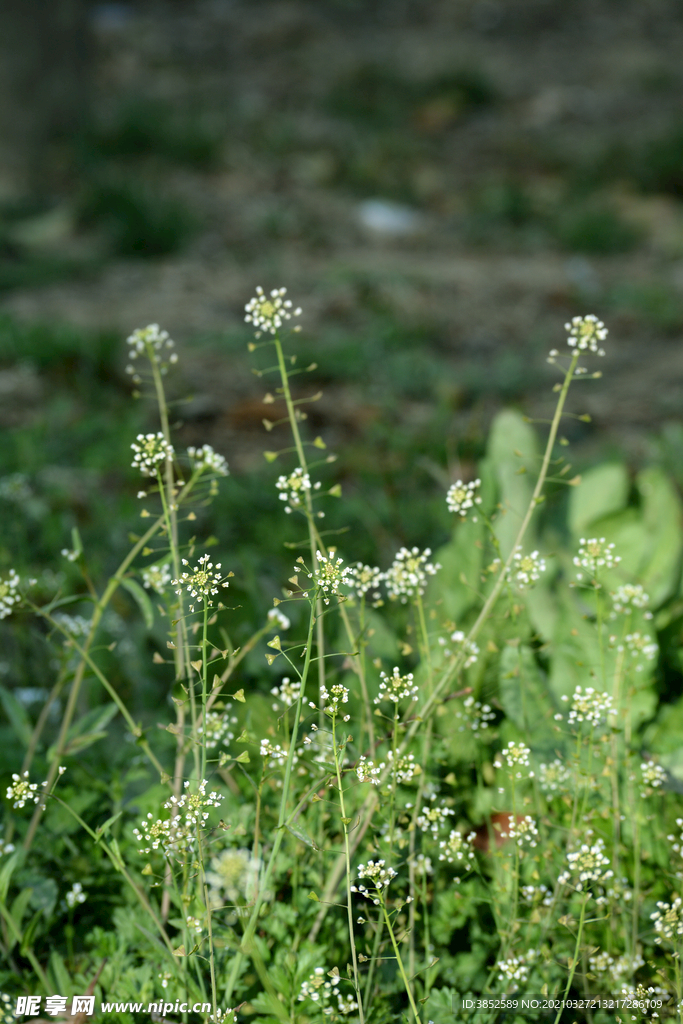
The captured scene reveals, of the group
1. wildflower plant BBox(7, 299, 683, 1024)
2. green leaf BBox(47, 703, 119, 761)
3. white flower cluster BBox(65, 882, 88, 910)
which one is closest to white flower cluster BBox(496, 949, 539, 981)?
wildflower plant BBox(7, 299, 683, 1024)

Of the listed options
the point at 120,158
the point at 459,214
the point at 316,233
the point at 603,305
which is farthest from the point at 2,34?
the point at 603,305

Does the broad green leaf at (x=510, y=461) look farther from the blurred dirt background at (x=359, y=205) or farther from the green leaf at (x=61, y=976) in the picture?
the green leaf at (x=61, y=976)

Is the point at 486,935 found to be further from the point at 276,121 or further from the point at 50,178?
the point at 276,121

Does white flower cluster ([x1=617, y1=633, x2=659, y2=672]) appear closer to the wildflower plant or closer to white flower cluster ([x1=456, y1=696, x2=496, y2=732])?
the wildflower plant

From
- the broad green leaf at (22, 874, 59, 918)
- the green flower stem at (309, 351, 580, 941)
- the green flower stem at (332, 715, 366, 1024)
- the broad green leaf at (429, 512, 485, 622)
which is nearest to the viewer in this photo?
the green flower stem at (332, 715, 366, 1024)

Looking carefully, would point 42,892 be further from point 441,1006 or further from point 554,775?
point 554,775

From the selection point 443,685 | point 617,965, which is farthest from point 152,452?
point 617,965
